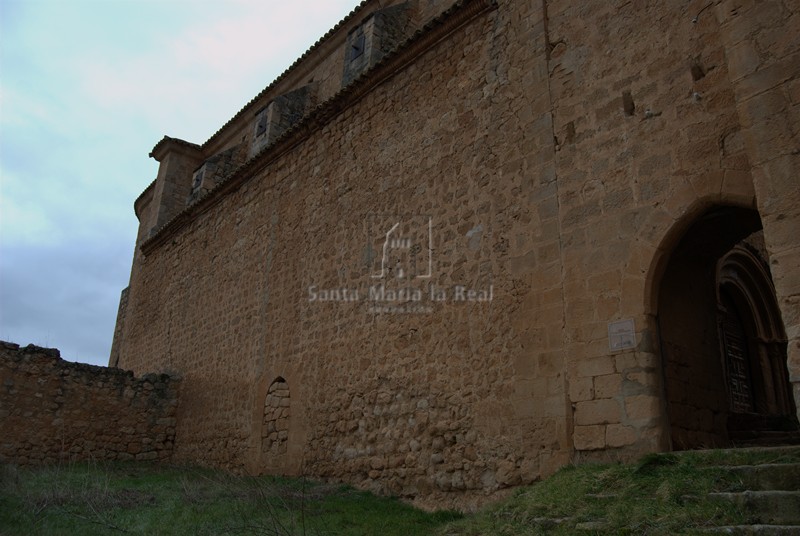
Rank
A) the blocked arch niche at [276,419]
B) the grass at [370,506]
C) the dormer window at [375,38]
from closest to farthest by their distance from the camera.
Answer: the grass at [370,506] < the blocked arch niche at [276,419] < the dormer window at [375,38]

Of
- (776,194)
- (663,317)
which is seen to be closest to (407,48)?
(663,317)

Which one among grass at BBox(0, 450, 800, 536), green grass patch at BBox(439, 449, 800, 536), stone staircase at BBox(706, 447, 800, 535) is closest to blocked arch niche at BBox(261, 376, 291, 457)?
grass at BBox(0, 450, 800, 536)

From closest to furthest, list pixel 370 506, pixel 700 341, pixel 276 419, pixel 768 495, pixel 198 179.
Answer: pixel 768 495, pixel 700 341, pixel 370 506, pixel 276 419, pixel 198 179

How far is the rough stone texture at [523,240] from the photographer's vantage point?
5.13 meters

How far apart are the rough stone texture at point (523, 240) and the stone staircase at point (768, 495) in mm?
623

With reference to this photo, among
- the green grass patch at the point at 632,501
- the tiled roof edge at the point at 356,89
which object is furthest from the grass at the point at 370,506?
the tiled roof edge at the point at 356,89

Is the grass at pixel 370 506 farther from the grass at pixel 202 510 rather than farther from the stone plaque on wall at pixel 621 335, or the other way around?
the stone plaque on wall at pixel 621 335

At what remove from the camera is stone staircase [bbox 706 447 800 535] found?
3357 mm

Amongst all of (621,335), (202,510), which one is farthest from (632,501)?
(202,510)

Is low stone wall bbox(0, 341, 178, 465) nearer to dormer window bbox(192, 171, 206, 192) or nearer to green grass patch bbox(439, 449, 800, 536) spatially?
dormer window bbox(192, 171, 206, 192)

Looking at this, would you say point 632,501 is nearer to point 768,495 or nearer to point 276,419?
point 768,495

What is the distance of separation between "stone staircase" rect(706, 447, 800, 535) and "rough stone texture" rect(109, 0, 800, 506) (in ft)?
2.05

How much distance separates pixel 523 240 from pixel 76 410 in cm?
947

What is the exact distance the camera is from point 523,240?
6.54 m
